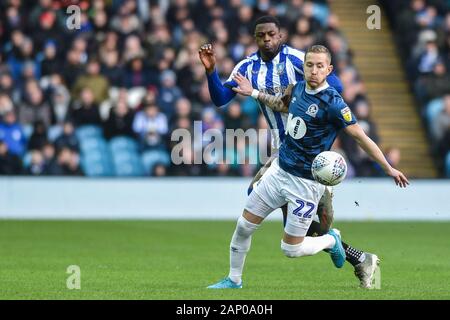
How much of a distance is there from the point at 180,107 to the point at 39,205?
3.37m

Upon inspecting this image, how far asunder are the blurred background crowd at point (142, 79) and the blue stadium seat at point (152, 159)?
2 centimetres

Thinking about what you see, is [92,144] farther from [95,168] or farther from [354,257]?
[354,257]

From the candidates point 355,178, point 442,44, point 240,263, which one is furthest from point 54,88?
point 240,263

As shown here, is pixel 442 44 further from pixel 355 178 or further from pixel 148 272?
pixel 148 272

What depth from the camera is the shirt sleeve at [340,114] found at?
10719 mm

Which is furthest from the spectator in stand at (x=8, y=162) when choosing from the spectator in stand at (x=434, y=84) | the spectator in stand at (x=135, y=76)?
the spectator in stand at (x=434, y=84)

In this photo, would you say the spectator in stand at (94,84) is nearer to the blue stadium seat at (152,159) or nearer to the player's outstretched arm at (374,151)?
the blue stadium seat at (152,159)

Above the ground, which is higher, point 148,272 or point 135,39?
point 135,39

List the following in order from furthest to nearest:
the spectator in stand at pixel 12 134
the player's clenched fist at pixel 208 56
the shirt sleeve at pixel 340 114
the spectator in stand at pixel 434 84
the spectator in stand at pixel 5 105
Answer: the spectator in stand at pixel 434 84 < the spectator in stand at pixel 5 105 < the spectator in stand at pixel 12 134 < the player's clenched fist at pixel 208 56 < the shirt sleeve at pixel 340 114

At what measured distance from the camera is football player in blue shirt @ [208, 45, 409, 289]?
1077 cm

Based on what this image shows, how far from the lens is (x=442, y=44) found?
26.0 metres

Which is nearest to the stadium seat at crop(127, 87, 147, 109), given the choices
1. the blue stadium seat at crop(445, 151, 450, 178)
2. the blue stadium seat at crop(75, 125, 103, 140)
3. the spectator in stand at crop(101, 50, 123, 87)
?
the spectator in stand at crop(101, 50, 123, 87)
